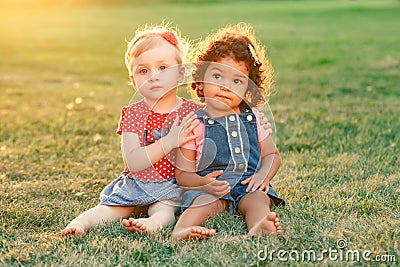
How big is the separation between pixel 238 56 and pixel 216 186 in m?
0.76

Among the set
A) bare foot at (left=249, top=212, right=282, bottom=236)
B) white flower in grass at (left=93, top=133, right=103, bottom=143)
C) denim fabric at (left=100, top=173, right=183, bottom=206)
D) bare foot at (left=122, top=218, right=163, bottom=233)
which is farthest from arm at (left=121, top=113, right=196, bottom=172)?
white flower in grass at (left=93, top=133, right=103, bottom=143)

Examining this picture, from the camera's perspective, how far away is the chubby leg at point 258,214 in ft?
10.7

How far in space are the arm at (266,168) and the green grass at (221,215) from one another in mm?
201

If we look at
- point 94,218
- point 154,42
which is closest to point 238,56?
point 154,42

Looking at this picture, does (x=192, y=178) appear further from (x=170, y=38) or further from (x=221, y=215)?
(x=170, y=38)

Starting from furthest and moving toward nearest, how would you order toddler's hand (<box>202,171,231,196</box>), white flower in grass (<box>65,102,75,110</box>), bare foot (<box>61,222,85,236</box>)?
white flower in grass (<box>65,102,75,110</box>) → toddler's hand (<box>202,171,231,196</box>) → bare foot (<box>61,222,85,236</box>)

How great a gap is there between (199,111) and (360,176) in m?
1.38

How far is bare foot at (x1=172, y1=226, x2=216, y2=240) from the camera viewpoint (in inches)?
127

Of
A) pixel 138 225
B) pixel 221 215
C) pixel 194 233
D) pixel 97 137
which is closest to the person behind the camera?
pixel 194 233

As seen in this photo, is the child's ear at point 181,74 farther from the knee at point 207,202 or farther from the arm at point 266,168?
the knee at point 207,202

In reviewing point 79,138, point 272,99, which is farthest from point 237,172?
point 272,99

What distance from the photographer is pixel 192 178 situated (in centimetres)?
365

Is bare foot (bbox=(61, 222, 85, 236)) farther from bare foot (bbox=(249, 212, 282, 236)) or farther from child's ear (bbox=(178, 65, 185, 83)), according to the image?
child's ear (bbox=(178, 65, 185, 83))

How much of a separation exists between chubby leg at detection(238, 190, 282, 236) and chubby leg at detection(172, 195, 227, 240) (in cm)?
15
